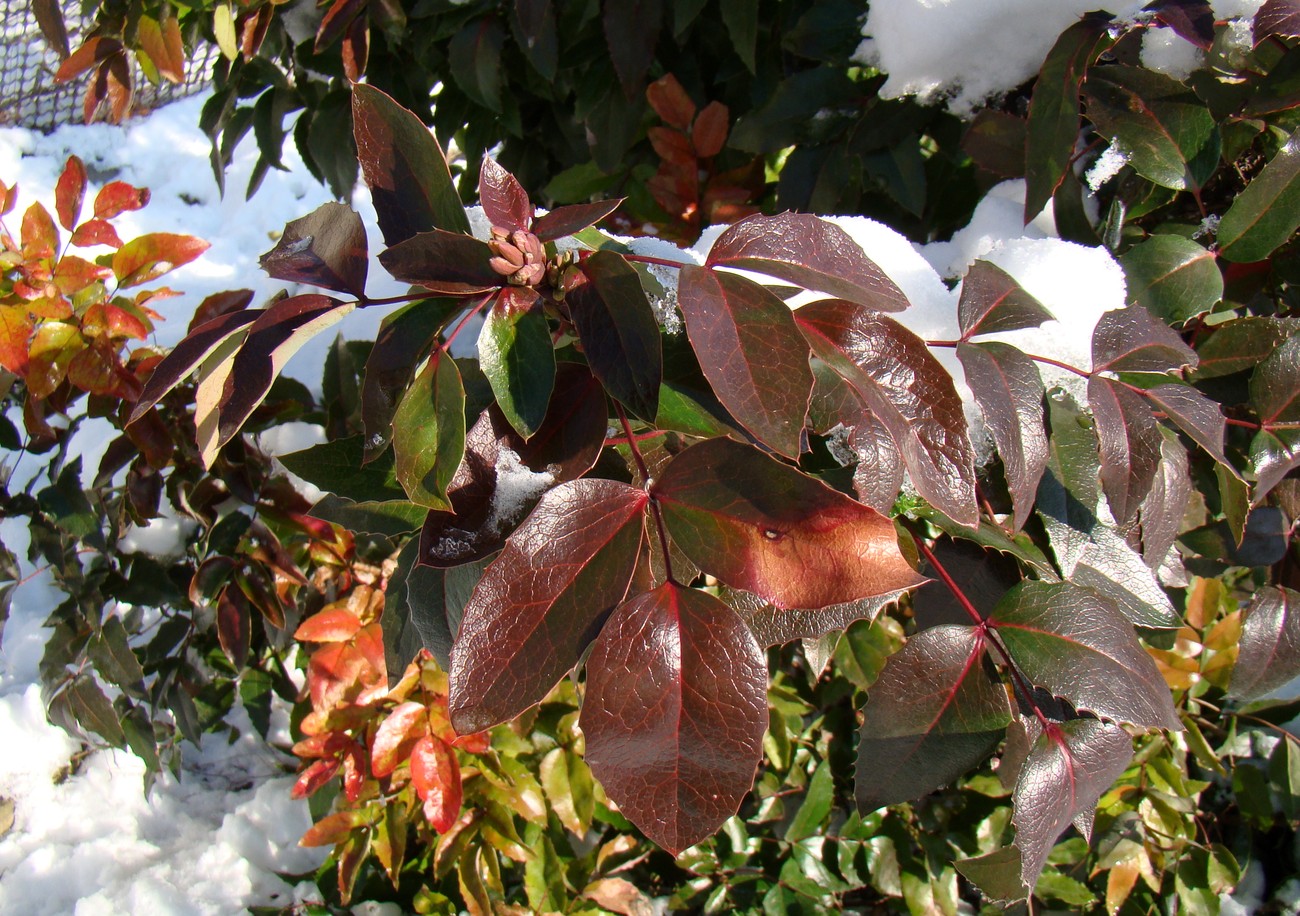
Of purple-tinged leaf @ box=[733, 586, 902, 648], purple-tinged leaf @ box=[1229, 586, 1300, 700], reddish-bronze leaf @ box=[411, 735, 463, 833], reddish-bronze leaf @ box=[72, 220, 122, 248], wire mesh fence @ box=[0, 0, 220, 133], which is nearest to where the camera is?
purple-tinged leaf @ box=[733, 586, 902, 648]

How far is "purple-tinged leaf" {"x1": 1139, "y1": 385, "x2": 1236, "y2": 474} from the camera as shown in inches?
22.1

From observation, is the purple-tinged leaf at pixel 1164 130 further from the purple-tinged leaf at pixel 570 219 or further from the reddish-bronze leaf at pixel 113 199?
the reddish-bronze leaf at pixel 113 199

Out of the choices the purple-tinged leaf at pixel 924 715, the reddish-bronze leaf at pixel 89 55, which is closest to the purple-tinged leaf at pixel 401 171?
the purple-tinged leaf at pixel 924 715

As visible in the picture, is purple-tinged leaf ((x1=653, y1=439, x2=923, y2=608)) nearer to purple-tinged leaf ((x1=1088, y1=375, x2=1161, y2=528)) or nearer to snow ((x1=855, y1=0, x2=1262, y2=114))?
purple-tinged leaf ((x1=1088, y1=375, x2=1161, y2=528))

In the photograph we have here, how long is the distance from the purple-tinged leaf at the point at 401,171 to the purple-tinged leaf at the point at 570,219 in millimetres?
61

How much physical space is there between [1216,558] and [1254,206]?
0.33 metres

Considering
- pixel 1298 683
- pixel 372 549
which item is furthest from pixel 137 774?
pixel 1298 683

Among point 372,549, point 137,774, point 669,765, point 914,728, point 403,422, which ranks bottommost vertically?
point 137,774

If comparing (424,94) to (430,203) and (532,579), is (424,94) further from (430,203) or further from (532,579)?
(532,579)

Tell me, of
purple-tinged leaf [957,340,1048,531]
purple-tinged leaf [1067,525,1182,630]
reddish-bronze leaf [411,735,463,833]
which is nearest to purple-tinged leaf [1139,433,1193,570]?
purple-tinged leaf [1067,525,1182,630]

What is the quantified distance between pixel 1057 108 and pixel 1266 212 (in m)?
0.18

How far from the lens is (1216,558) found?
0.83 metres

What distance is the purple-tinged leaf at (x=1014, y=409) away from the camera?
51cm

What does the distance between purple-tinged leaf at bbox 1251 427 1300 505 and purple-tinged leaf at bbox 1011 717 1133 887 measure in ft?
0.74
